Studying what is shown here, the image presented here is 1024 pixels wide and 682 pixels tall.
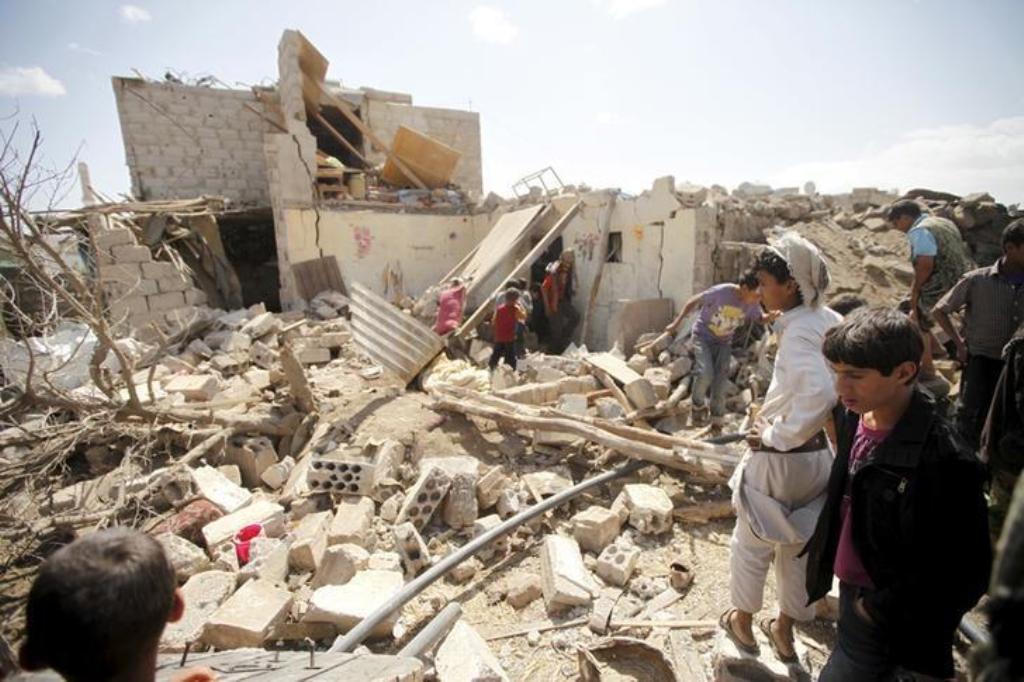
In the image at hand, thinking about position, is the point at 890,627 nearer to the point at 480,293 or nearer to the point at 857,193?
the point at 480,293

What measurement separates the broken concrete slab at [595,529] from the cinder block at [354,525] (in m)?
1.60

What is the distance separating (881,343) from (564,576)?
2424mm

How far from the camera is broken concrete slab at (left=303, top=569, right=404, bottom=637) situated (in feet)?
9.10

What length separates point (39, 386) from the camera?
405 centimetres

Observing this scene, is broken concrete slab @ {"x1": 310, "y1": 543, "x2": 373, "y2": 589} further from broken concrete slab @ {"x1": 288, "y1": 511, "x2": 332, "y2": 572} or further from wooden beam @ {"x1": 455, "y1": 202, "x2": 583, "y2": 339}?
wooden beam @ {"x1": 455, "y1": 202, "x2": 583, "y2": 339}

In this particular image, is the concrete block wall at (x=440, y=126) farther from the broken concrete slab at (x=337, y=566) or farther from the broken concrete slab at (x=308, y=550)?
the broken concrete slab at (x=337, y=566)

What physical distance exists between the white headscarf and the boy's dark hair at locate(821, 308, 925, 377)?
61cm

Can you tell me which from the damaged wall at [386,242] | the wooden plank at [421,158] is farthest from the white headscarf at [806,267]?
the wooden plank at [421,158]

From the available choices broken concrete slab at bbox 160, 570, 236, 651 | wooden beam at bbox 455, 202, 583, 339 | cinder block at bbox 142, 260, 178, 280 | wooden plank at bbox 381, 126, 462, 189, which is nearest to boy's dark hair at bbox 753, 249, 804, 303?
broken concrete slab at bbox 160, 570, 236, 651

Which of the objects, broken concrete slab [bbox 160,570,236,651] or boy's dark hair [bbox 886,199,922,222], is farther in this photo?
boy's dark hair [bbox 886,199,922,222]

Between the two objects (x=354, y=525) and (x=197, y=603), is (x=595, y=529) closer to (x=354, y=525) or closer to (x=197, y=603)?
(x=354, y=525)

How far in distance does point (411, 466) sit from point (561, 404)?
1793 millimetres

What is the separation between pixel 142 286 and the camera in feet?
30.3

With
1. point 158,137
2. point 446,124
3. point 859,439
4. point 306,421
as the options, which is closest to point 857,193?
point 859,439
